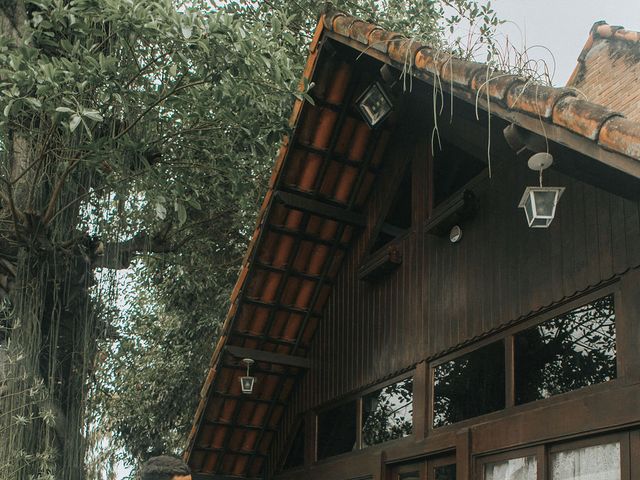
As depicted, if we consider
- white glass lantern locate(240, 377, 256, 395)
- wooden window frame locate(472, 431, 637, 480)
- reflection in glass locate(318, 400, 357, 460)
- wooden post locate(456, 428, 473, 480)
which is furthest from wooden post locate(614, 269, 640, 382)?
white glass lantern locate(240, 377, 256, 395)

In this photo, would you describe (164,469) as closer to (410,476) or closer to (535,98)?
(535,98)

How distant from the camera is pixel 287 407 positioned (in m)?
10.8

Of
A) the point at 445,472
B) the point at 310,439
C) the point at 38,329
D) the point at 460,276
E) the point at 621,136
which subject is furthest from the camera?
the point at 310,439

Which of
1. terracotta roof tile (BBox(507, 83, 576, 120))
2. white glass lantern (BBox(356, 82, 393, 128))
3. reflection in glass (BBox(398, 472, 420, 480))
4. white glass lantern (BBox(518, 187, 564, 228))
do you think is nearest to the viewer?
terracotta roof tile (BBox(507, 83, 576, 120))

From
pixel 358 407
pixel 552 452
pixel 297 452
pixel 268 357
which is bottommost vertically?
pixel 552 452

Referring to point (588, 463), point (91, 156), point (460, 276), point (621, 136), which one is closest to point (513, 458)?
point (588, 463)

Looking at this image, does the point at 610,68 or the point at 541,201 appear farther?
the point at 610,68

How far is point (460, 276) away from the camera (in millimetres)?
7371

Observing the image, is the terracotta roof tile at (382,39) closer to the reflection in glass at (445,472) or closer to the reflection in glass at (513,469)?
the reflection in glass at (513,469)

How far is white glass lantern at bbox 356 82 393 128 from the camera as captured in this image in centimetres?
836

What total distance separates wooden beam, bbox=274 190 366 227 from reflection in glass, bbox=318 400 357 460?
1.91m

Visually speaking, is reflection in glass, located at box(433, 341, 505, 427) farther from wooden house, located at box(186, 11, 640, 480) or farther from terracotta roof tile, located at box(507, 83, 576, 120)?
terracotta roof tile, located at box(507, 83, 576, 120)

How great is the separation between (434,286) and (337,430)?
246cm

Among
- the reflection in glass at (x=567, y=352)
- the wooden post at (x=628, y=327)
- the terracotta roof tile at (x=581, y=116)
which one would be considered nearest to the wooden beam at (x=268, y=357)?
the reflection in glass at (x=567, y=352)
